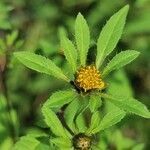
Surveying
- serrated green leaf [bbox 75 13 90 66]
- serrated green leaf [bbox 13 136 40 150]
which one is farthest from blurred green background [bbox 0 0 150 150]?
serrated green leaf [bbox 75 13 90 66]

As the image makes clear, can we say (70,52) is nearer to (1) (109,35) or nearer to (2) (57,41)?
(1) (109,35)

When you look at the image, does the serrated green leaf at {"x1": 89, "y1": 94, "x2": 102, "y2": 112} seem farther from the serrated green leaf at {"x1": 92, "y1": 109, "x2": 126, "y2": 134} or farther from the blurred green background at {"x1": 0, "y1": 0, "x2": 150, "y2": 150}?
the blurred green background at {"x1": 0, "y1": 0, "x2": 150, "y2": 150}

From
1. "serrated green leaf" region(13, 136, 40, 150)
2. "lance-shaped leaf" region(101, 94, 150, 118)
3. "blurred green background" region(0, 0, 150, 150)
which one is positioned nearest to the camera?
"lance-shaped leaf" region(101, 94, 150, 118)

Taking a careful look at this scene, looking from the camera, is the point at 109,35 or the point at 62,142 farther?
the point at 109,35

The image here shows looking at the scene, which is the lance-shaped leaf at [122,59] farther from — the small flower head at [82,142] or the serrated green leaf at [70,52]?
the small flower head at [82,142]

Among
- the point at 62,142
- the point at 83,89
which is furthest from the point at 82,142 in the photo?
the point at 83,89

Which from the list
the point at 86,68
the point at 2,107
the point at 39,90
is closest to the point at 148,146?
the point at 39,90
